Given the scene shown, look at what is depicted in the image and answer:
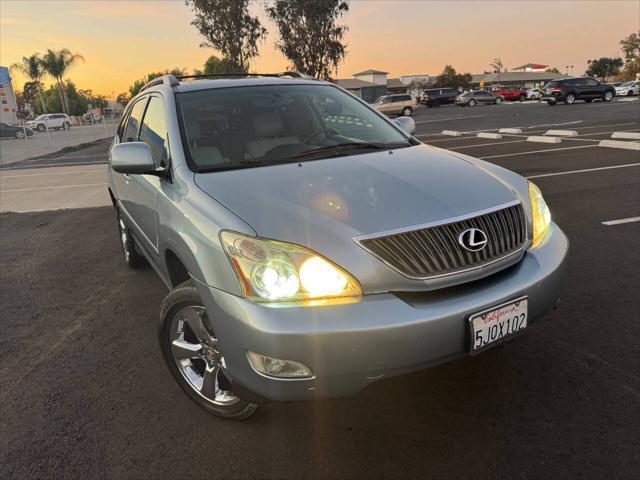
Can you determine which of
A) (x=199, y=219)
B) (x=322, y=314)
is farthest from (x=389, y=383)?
(x=199, y=219)

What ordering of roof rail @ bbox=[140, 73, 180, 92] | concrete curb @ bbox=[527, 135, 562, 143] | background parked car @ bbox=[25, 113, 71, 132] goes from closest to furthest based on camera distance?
1. roof rail @ bbox=[140, 73, 180, 92]
2. concrete curb @ bbox=[527, 135, 562, 143]
3. background parked car @ bbox=[25, 113, 71, 132]

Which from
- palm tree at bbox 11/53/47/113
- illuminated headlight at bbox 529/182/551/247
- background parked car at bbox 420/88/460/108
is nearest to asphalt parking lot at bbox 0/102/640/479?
illuminated headlight at bbox 529/182/551/247

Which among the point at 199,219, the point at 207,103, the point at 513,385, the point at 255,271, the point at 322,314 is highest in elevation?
the point at 207,103

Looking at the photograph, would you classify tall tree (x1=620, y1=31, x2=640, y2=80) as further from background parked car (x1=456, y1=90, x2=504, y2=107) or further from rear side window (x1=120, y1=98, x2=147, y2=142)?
rear side window (x1=120, y1=98, x2=147, y2=142)

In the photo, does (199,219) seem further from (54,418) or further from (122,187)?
(122,187)

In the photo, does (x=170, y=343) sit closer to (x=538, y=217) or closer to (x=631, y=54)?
(x=538, y=217)

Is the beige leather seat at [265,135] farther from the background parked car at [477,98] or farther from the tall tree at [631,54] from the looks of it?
the tall tree at [631,54]

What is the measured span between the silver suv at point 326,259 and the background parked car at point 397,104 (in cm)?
3090

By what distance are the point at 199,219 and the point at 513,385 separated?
1.92 m

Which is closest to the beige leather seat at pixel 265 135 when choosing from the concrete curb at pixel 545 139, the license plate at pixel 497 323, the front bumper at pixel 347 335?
the front bumper at pixel 347 335

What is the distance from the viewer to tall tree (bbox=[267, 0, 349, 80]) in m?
37.6

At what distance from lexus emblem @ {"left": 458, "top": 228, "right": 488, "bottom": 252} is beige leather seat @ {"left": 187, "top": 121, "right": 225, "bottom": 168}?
1.44m

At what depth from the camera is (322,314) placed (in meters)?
1.91

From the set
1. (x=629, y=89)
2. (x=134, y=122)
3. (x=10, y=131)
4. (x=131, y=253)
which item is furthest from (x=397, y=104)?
(x=134, y=122)
